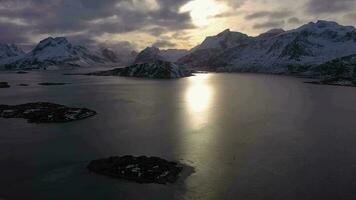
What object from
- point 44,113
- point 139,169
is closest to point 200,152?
point 139,169

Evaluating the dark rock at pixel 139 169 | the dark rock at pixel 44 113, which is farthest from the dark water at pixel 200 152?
the dark rock at pixel 44 113

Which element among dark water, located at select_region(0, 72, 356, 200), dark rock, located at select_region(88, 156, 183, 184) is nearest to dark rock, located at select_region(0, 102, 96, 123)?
dark water, located at select_region(0, 72, 356, 200)

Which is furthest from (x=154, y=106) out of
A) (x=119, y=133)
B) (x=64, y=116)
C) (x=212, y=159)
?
(x=212, y=159)

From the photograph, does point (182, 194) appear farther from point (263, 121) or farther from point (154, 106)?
point (154, 106)

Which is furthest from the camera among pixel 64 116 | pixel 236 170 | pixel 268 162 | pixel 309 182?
pixel 64 116

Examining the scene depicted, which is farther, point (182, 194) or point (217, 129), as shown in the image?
point (217, 129)
